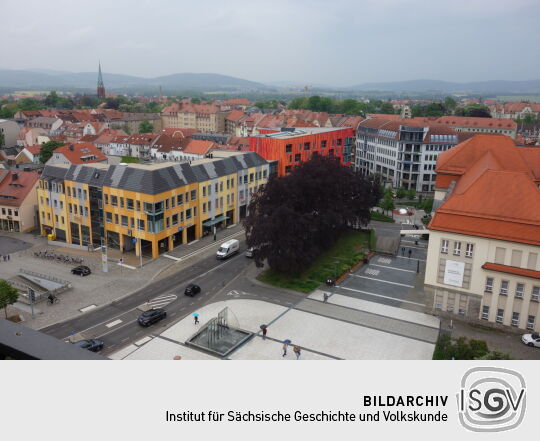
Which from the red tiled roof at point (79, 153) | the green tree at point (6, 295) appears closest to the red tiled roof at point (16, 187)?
the red tiled roof at point (79, 153)

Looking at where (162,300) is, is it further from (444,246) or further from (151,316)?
(444,246)

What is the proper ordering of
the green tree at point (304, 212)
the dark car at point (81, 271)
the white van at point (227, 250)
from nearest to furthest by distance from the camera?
the green tree at point (304, 212), the dark car at point (81, 271), the white van at point (227, 250)

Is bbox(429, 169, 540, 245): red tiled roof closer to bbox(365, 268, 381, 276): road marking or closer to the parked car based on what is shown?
the parked car

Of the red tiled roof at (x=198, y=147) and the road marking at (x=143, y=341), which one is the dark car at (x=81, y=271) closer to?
the road marking at (x=143, y=341)

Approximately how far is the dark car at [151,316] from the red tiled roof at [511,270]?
100 ft

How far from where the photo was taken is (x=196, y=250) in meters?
62.8

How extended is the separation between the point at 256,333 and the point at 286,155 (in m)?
53.1

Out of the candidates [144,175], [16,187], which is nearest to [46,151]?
[16,187]

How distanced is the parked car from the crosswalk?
111ft

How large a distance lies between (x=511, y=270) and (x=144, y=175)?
4395cm

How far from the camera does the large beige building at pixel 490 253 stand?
3931cm

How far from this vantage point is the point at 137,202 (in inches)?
2301

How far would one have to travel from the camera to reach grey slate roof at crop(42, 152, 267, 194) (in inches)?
2312
